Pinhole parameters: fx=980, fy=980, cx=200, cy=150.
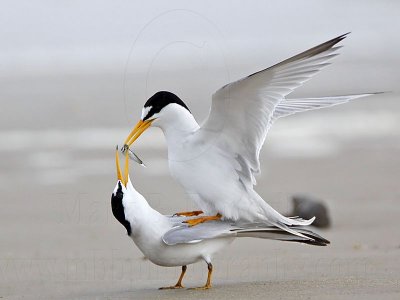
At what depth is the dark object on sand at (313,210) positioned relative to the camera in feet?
24.8

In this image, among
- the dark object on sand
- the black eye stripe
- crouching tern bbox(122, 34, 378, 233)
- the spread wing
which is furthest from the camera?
the dark object on sand

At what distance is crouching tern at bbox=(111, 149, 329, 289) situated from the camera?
17.6 ft

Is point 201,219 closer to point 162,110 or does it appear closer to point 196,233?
point 196,233

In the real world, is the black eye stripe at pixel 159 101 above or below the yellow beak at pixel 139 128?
above

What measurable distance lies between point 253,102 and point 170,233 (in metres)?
0.85

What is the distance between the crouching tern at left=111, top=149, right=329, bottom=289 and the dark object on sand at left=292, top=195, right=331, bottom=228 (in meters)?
2.04

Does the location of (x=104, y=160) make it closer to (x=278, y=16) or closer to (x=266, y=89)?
(x=266, y=89)

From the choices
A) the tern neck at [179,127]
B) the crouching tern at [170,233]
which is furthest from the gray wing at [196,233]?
the tern neck at [179,127]

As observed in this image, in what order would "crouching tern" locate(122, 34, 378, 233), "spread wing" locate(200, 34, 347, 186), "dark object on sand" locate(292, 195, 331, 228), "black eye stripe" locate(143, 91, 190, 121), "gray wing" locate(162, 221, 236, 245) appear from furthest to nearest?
"dark object on sand" locate(292, 195, 331, 228) → "black eye stripe" locate(143, 91, 190, 121) → "crouching tern" locate(122, 34, 378, 233) → "gray wing" locate(162, 221, 236, 245) → "spread wing" locate(200, 34, 347, 186)

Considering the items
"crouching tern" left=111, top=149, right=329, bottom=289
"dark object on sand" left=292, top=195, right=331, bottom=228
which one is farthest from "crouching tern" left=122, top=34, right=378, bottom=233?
"dark object on sand" left=292, top=195, right=331, bottom=228

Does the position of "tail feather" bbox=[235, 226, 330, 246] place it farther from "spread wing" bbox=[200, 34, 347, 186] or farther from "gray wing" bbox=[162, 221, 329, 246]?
"spread wing" bbox=[200, 34, 347, 186]

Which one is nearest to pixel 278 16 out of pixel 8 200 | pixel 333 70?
pixel 333 70

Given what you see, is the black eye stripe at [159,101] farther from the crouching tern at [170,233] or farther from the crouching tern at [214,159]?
the crouching tern at [170,233]

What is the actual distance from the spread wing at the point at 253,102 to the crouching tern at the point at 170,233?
15.7 inches
